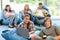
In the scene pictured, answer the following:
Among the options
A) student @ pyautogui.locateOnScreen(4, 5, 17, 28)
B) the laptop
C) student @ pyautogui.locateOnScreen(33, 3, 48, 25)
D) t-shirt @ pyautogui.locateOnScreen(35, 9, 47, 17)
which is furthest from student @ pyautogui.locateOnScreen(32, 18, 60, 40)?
t-shirt @ pyautogui.locateOnScreen(35, 9, 47, 17)

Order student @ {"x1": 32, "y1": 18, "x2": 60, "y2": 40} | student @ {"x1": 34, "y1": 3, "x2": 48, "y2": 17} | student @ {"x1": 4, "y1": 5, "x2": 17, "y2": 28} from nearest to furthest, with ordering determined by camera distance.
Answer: student @ {"x1": 32, "y1": 18, "x2": 60, "y2": 40}
student @ {"x1": 4, "y1": 5, "x2": 17, "y2": 28}
student @ {"x1": 34, "y1": 3, "x2": 48, "y2": 17}

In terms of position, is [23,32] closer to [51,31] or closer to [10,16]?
[51,31]

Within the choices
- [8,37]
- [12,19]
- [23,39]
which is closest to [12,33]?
[8,37]

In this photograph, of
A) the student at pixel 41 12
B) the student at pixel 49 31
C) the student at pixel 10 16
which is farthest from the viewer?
the student at pixel 41 12

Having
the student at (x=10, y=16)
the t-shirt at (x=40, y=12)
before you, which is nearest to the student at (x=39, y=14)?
the t-shirt at (x=40, y=12)

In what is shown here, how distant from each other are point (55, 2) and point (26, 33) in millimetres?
3915

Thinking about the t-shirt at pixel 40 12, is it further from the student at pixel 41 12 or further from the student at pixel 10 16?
the student at pixel 10 16

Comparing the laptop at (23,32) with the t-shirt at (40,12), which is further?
the t-shirt at (40,12)

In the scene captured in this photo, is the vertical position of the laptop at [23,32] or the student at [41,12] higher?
the student at [41,12]

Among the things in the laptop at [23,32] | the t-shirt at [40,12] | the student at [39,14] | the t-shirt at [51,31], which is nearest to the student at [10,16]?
the student at [39,14]

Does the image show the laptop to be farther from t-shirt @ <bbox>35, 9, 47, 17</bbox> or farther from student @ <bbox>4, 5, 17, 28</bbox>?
t-shirt @ <bbox>35, 9, 47, 17</bbox>

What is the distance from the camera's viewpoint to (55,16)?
24.8 ft

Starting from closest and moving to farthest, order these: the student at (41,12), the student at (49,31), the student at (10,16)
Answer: the student at (49,31), the student at (10,16), the student at (41,12)

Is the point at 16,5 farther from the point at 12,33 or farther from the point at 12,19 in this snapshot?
the point at 12,33
